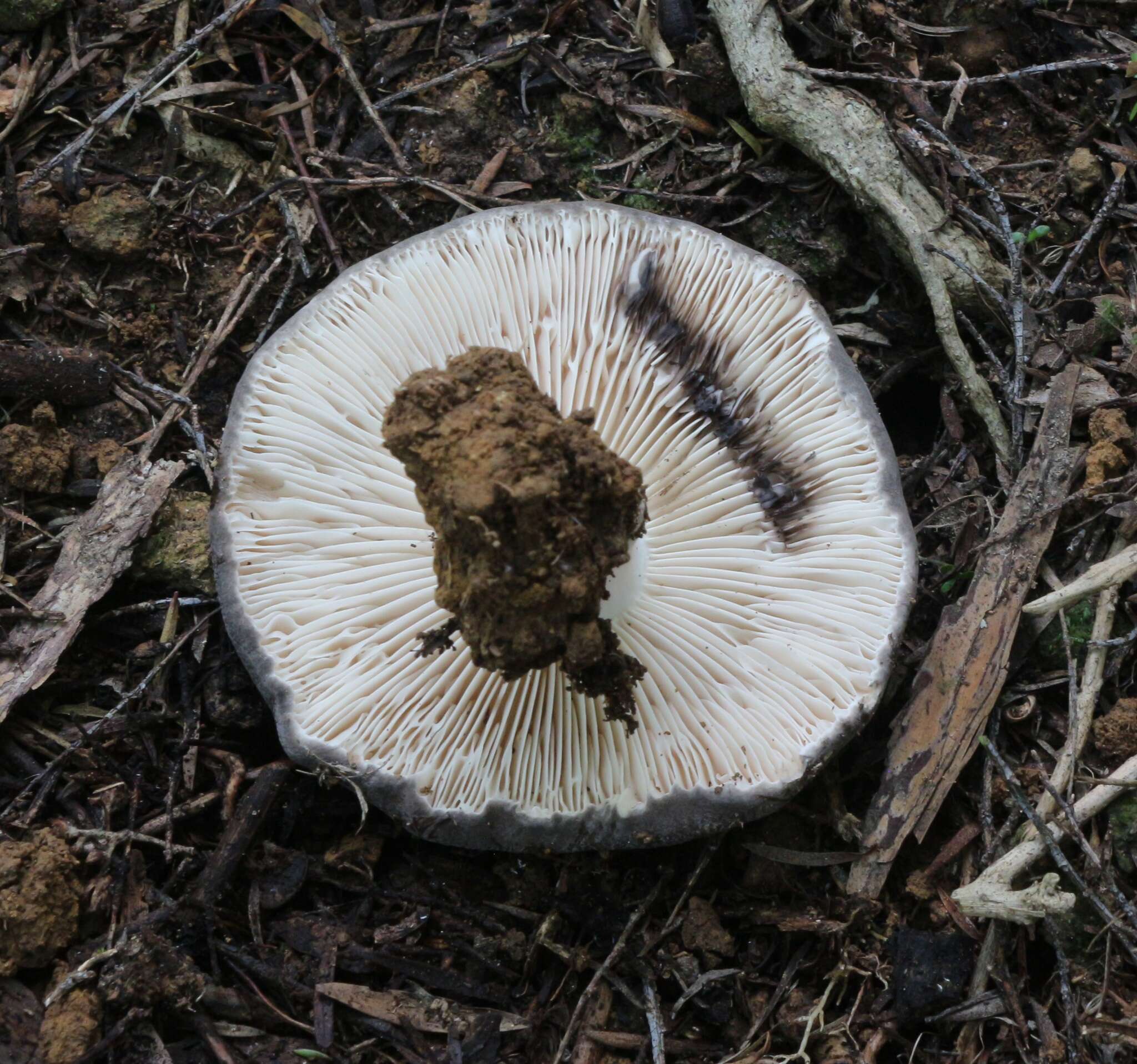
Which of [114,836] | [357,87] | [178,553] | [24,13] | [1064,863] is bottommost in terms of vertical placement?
[1064,863]

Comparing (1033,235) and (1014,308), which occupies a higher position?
(1033,235)

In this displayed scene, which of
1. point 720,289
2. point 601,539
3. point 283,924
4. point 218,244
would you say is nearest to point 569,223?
point 720,289

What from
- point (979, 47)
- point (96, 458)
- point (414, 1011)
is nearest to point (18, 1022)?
point (414, 1011)

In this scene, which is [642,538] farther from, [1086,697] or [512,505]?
[1086,697]

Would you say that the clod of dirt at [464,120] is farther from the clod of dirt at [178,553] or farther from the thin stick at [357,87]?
the clod of dirt at [178,553]

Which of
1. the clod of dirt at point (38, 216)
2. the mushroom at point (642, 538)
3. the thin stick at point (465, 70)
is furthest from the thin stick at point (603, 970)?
the clod of dirt at point (38, 216)

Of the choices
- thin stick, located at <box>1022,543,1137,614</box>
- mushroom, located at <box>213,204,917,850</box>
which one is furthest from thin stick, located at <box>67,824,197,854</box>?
thin stick, located at <box>1022,543,1137,614</box>

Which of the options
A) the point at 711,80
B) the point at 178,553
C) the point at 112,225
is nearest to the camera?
the point at 178,553
